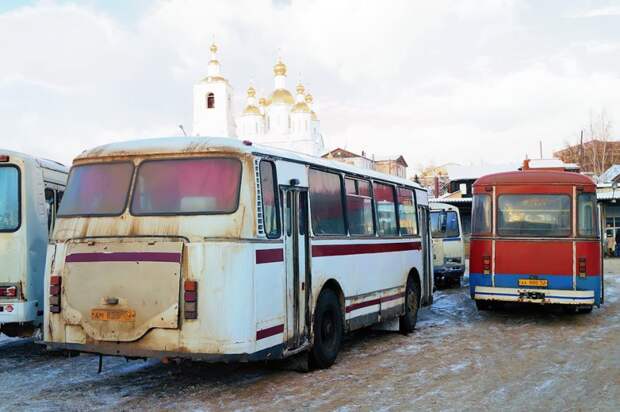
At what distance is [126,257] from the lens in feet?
24.1

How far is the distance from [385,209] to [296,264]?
3713 mm

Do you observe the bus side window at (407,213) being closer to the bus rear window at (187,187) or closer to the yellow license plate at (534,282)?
the yellow license plate at (534,282)

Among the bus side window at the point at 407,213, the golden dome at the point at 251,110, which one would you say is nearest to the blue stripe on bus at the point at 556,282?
the bus side window at the point at 407,213

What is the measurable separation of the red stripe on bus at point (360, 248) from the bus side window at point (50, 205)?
158 inches

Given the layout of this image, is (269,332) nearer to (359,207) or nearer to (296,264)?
(296,264)

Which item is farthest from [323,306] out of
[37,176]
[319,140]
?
[319,140]

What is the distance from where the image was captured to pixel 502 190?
13930 mm

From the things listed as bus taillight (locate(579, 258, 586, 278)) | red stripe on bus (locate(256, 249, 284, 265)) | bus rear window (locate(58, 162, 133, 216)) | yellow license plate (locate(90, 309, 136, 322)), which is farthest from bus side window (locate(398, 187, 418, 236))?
yellow license plate (locate(90, 309, 136, 322))

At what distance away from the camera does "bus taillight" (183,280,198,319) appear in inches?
280

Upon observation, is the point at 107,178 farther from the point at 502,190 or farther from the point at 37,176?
the point at 502,190

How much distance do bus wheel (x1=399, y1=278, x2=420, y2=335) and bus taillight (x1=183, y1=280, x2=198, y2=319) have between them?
5.97 meters

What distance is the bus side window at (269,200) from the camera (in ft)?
25.5

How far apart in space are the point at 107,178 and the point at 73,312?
1.51 meters

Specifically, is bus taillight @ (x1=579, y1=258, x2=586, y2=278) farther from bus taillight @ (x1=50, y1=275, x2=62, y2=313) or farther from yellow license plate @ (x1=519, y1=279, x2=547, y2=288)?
bus taillight @ (x1=50, y1=275, x2=62, y2=313)
